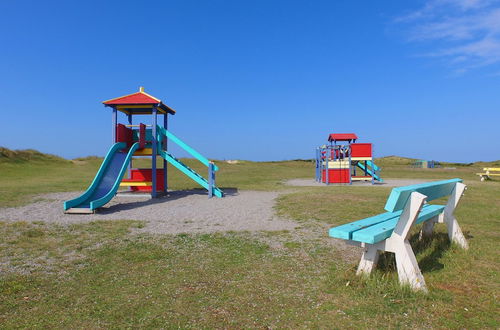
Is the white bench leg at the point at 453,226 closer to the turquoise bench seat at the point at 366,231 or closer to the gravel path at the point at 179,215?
the turquoise bench seat at the point at 366,231

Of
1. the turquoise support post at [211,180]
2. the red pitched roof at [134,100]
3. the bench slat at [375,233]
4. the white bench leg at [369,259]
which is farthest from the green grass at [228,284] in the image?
the red pitched roof at [134,100]

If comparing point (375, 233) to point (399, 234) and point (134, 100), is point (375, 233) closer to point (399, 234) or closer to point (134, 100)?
point (399, 234)

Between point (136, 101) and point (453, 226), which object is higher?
point (136, 101)

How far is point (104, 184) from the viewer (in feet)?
37.2

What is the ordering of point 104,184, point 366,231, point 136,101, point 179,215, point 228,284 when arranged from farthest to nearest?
1. point 136,101
2. point 104,184
3. point 179,215
4. point 228,284
5. point 366,231

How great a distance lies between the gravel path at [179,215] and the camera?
25.4 feet

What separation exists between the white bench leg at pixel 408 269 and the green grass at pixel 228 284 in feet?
0.37

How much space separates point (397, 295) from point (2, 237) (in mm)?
6912

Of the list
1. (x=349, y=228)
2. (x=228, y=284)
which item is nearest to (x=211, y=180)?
(x=228, y=284)

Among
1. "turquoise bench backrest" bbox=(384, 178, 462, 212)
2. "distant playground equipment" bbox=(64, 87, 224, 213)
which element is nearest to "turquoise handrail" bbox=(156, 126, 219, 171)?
"distant playground equipment" bbox=(64, 87, 224, 213)

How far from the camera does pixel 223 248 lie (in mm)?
5703

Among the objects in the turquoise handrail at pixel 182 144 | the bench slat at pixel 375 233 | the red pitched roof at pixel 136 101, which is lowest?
the bench slat at pixel 375 233

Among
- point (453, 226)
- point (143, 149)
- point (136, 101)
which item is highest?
point (136, 101)

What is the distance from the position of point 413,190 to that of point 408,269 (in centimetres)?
85
